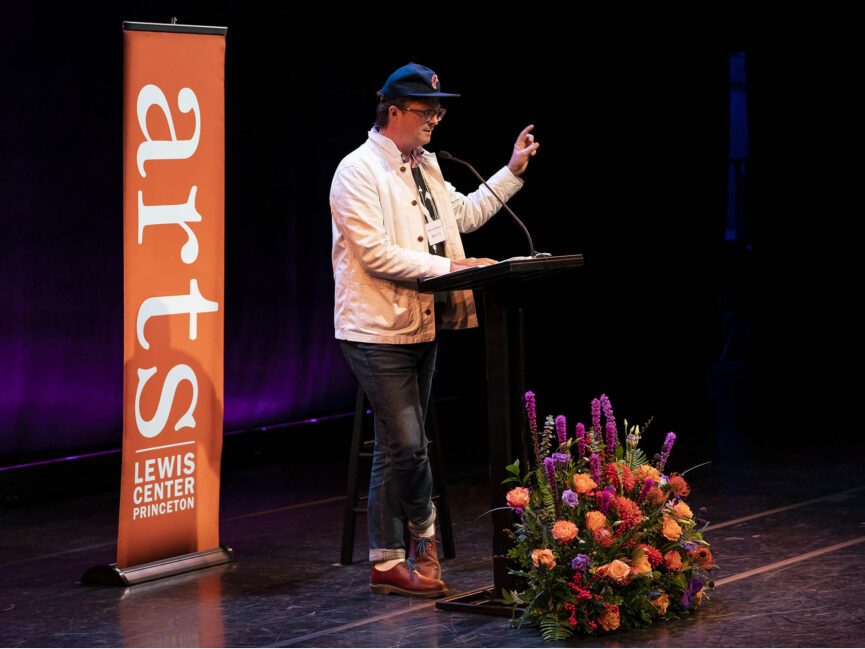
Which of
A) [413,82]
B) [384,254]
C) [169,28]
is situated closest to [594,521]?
[384,254]

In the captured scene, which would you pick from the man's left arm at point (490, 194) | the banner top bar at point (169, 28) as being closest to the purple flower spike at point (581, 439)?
the man's left arm at point (490, 194)

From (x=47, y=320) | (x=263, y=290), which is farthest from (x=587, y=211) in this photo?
(x=47, y=320)

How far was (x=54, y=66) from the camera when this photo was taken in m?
5.87

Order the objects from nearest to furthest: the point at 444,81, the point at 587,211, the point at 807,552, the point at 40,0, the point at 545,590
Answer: the point at 545,590 → the point at 807,552 → the point at 40,0 → the point at 444,81 → the point at 587,211

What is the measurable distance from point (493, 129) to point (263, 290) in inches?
75.2

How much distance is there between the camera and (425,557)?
4.18 metres

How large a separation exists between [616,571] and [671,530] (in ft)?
0.81

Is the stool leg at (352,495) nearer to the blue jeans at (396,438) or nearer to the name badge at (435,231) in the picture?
the blue jeans at (396,438)

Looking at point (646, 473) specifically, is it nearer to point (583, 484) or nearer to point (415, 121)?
point (583, 484)

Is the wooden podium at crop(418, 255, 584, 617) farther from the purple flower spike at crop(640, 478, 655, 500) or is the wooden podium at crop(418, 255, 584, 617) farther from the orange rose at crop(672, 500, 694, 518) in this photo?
the orange rose at crop(672, 500, 694, 518)

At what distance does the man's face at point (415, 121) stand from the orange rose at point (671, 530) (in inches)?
50.6

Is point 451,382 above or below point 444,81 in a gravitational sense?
below

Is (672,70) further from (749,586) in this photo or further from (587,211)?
(749,586)

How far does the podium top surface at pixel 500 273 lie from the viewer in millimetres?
3525
